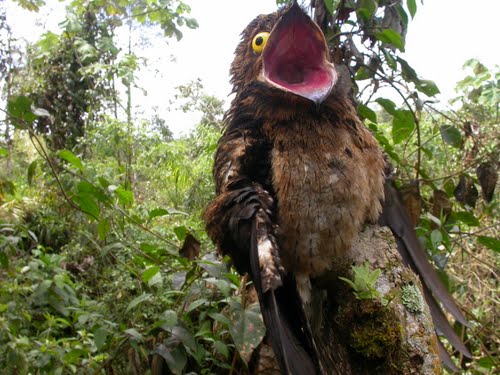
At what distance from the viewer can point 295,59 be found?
73.3 inches

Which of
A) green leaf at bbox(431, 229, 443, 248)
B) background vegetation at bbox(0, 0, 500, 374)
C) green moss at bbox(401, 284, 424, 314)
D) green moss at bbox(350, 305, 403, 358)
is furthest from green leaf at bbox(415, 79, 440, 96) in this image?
green moss at bbox(350, 305, 403, 358)

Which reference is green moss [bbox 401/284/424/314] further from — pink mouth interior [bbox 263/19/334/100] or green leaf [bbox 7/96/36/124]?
green leaf [bbox 7/96/36/124]

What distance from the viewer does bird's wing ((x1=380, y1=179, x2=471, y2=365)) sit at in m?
1.88

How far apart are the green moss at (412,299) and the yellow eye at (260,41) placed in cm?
114

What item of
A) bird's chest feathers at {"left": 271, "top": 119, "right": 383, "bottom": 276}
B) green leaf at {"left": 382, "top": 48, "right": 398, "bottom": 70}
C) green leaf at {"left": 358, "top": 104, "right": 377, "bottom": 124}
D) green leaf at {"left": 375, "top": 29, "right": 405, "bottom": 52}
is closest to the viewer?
bird's chest feathers at {"left": 271, "top": 119, "right": 383, "bottom": 276}

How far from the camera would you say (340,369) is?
5.03 feet

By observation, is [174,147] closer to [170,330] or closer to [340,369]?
[170,330]

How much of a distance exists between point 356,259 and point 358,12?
1220mm

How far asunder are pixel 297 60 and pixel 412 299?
101 centimetres

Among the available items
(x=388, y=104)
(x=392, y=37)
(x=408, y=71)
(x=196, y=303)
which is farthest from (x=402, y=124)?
(x=196, y=303)

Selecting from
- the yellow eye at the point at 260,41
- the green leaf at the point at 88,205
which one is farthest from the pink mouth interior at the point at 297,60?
the green leaf at the point at 88,205

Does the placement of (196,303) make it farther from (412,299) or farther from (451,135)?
(451,135)

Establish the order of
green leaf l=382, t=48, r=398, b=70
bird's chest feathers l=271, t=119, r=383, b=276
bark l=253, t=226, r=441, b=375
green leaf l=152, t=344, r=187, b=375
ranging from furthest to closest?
green leaf l=382, t=48, r=398, b=70
green leaf l=152, t=344, r=187, b=375
bird's chest feathers l=271, t=119, r=383, b=276
bark l=253, t=226, r=441, b=375

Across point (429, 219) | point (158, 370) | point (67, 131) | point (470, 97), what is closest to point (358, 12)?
point (429, 219)
